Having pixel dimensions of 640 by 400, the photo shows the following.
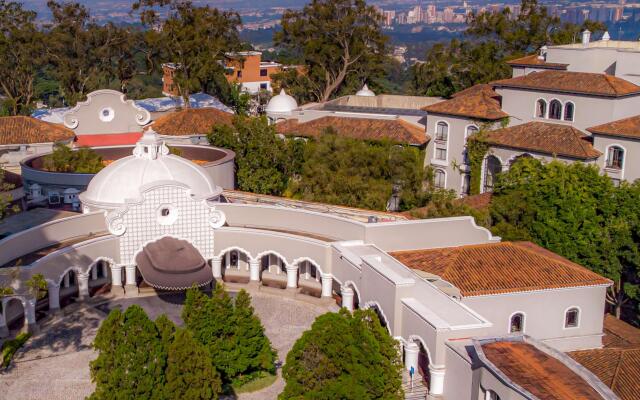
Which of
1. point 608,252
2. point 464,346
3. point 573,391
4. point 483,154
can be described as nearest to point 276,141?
point 483,154

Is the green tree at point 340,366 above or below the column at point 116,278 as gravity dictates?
above

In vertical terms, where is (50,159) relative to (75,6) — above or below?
below

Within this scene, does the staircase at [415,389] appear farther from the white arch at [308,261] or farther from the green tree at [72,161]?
the green tree at [72,161]

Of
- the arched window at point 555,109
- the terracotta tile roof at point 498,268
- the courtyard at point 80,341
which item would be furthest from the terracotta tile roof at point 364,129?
the courtyard at point 80,341

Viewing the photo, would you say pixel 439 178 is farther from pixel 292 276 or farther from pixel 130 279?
pixel 130 279

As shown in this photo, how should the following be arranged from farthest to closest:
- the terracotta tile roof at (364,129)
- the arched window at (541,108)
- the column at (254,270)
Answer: the terracotta tile roof at (364,129) < the arched window at (541,108) < the column at (254,270)

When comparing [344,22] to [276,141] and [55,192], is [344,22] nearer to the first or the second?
[276,141]
